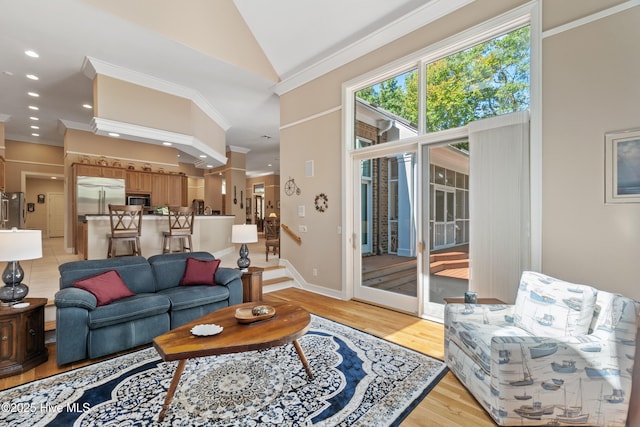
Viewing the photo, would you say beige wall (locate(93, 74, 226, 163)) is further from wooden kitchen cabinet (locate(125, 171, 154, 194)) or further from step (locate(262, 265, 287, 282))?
step (locate(262, 265, 287, 282))

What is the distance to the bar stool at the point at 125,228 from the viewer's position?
15.9 feet

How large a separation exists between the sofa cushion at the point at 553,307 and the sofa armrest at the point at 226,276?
3048 millimetres

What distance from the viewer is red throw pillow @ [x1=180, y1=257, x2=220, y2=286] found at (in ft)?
12.1

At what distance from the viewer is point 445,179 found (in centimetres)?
383

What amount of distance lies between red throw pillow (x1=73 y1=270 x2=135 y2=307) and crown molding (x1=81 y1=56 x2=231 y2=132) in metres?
3.81

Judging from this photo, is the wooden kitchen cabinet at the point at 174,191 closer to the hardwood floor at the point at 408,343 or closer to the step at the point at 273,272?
the step at the point at 273,272

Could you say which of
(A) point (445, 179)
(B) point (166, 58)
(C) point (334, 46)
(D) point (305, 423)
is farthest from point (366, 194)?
(B) point (166, 58)

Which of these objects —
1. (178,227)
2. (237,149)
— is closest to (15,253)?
(178,227)

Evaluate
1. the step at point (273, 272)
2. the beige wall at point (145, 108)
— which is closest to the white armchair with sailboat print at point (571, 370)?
the step at point (273, 272)

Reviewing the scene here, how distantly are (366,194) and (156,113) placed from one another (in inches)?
172

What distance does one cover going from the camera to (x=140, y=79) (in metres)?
5.38

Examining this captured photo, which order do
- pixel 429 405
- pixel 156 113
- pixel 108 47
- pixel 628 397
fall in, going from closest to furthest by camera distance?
pixel 628 397, pixel 429 405, pixel 108 47, pixel 156 113

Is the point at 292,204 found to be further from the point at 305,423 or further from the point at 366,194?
the point at 305,423

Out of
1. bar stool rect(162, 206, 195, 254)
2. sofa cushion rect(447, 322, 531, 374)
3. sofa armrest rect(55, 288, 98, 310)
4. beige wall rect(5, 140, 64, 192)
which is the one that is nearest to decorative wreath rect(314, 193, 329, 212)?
bar stool rect(162, 206, 195, 254)
